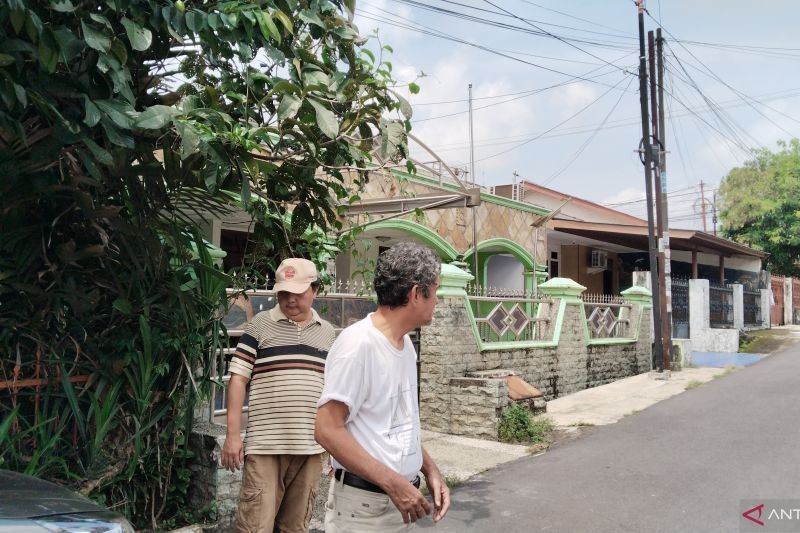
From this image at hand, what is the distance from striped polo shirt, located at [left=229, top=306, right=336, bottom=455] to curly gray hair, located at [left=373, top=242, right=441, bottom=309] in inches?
46.2

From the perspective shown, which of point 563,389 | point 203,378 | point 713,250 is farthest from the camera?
point 713,250

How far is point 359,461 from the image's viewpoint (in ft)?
7.25

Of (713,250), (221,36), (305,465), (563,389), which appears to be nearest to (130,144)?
(221,36)

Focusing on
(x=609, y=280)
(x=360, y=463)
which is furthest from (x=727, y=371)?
(x=360, y=463)

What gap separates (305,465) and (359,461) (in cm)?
135

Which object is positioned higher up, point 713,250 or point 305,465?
point 713,250

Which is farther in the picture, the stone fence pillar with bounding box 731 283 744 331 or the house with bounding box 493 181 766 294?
the stone fence pillar with bounding box 731 283 744 331

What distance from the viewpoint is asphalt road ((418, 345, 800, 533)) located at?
476 centimetres

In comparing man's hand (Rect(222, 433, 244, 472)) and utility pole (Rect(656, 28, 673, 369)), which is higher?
utility pole (Rect(656, 28, 673, 369))

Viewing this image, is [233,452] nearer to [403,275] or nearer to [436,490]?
[436,490]

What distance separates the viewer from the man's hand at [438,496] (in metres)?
2.46

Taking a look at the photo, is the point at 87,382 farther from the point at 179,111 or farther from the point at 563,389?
the point at 563,389

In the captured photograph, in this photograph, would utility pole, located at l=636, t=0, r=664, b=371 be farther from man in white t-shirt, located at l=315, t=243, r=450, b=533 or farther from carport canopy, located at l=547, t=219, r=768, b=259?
man in white t-shirt, located at l=315, t=243, r=450, b=533

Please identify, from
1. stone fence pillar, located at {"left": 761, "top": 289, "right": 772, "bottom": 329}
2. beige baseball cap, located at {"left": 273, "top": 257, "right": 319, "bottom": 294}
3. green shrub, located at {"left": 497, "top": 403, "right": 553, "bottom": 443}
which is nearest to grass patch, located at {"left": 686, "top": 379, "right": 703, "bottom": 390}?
green shrub, located at {"left": 497, "top": 403, "right": 553, "bottom": 443}
